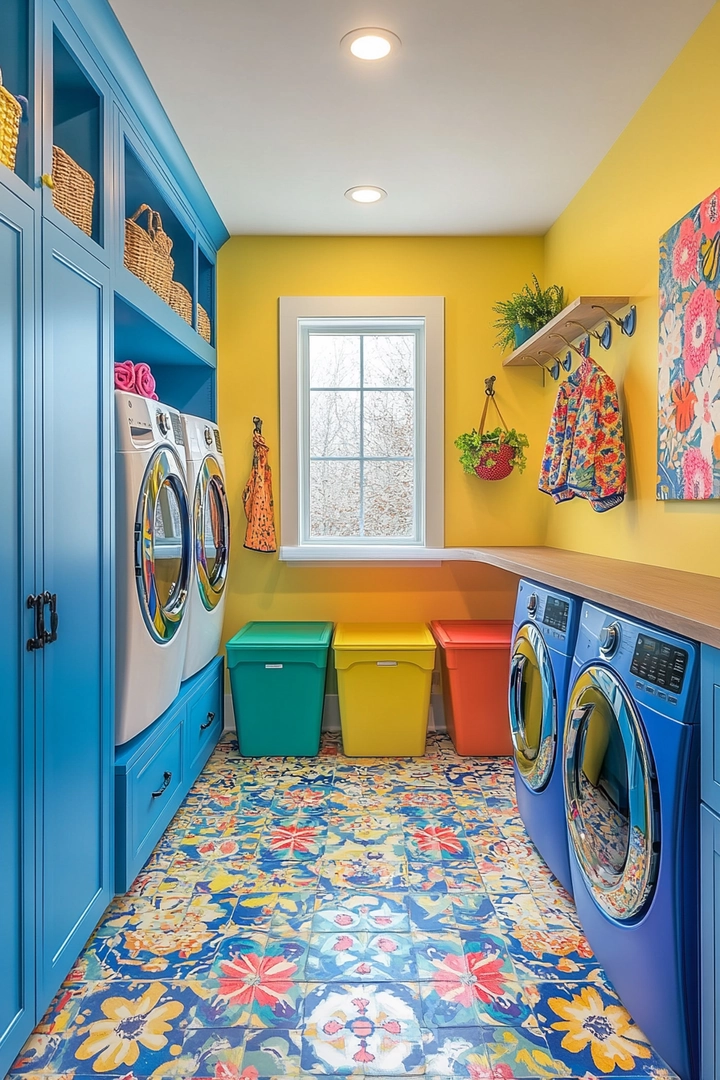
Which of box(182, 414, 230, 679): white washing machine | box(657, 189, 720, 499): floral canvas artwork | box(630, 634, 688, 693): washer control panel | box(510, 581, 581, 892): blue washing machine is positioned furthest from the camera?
box(182, 414, 230, 679): white washing machine

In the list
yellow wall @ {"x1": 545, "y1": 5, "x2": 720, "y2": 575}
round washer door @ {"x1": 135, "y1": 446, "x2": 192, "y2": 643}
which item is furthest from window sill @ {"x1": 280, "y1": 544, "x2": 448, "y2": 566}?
round washer door @ {"x1": 135, "y1": 446, "x2": 192, "y2": 643}

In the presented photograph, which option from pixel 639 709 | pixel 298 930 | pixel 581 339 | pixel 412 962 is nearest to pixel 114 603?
pixel 298 930

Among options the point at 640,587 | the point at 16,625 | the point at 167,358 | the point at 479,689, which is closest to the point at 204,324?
the point at 167,358

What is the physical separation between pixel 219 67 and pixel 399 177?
3.15ft

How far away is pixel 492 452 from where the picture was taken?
346cm

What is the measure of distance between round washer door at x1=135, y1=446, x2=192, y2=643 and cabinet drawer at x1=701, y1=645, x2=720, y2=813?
5.09 ft

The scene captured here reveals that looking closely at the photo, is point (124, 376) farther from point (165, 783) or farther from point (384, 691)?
point (384, 691)

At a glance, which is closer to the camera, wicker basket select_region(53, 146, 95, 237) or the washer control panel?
the washer control panel

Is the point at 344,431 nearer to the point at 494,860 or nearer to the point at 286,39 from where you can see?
the point at 286,39

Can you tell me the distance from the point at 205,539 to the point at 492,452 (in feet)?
→ 4.88

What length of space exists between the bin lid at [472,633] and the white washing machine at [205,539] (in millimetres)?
1073

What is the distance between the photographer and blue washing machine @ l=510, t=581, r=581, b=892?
2.03m

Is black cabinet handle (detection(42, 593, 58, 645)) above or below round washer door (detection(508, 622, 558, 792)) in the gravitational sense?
Answer: above

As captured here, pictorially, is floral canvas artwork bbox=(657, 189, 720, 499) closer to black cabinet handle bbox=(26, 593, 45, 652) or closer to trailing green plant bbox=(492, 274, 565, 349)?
trailing green plant bbox=(492, 274, 565, 349)
